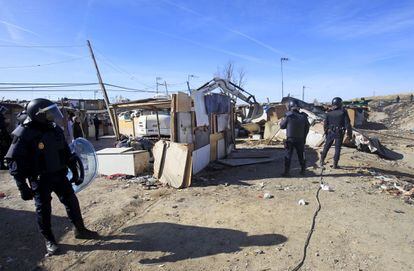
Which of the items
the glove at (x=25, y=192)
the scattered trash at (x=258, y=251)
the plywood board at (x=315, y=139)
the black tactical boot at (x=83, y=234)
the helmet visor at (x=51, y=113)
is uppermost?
the helmet visor at (x=51, y=113)

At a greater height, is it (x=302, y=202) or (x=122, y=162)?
(x=122, y=162)

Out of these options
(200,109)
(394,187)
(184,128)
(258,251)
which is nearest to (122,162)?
(184,128)

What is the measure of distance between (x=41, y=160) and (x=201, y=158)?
5.81 metres

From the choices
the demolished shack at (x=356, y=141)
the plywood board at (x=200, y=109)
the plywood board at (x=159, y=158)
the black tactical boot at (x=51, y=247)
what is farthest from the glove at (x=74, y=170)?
the demolished shack at (x=356, y=141)

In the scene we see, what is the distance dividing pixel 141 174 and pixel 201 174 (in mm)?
1591

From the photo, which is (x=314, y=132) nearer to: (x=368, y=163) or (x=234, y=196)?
(x=368, y=163)

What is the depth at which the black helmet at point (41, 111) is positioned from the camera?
4.45m

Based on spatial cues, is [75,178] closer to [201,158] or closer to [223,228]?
[223,228]

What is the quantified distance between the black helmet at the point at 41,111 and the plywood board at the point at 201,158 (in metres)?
4.90

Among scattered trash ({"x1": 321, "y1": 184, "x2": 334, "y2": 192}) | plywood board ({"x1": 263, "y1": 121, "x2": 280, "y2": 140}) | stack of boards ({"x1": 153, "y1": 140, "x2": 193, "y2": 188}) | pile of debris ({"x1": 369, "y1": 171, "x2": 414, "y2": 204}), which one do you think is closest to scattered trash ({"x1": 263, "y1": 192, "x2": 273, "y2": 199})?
scattered trash ({"x1": 321, "y1": 184, "x2": 334, "y2": 192})

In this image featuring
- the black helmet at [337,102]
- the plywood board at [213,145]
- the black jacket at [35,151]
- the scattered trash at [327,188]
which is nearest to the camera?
the black jacket at [35,151]

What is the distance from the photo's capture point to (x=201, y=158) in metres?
9.94

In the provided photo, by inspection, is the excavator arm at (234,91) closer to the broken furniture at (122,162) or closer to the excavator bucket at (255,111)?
the excavator bucket at (255,111)

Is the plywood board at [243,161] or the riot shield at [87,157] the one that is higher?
the riot shield at [87,157]
